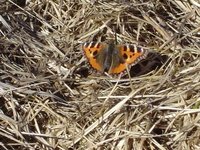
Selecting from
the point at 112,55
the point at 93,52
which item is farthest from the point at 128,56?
the point at 93,52

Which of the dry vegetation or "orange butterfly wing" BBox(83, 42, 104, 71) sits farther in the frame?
"orange butterfly wing" BBox(83, 42, 104, 71)

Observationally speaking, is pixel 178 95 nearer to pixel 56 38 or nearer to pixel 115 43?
pixel 115 43

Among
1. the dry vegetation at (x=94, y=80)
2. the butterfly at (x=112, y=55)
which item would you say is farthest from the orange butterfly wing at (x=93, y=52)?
the dry vegetation at (x=94, y=80)

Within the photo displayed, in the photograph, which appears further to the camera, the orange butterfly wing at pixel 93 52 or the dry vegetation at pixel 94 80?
the orange butterfly wing at pixel 93 52

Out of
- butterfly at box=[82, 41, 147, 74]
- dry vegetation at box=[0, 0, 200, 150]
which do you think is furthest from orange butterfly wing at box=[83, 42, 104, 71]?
dry vegetation at box=[0, 0, 200, 150]

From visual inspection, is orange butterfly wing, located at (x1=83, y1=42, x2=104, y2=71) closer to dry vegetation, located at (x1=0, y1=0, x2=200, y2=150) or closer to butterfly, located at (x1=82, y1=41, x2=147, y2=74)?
butterfly, located at (x1=82, y1=41, x2=147, y2=74)

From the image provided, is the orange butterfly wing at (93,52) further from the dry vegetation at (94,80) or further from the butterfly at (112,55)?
the dry vegetation at (94,80)

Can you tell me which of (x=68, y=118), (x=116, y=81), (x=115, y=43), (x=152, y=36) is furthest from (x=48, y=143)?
(x=152, y=36)
